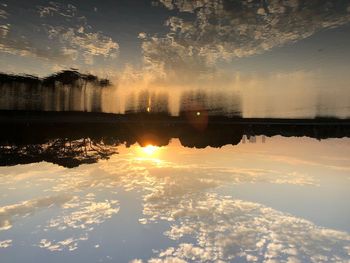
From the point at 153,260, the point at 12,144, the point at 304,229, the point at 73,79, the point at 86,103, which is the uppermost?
the point at 73,79

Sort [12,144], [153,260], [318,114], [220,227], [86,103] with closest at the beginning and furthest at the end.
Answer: [12,144] < [86,103] < [318,114] < [153,260] < [220,227]

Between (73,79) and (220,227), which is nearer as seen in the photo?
(73,79)

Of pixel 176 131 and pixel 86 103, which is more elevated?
pixel 86 103

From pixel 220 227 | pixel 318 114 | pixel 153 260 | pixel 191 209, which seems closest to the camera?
pixel 318 114

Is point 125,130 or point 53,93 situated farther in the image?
point 53,93

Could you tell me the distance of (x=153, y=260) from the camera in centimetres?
8631

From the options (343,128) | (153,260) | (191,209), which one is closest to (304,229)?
(191,209)

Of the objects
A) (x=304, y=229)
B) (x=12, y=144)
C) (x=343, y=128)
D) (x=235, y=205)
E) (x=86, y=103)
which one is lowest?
(x=304, y=229)

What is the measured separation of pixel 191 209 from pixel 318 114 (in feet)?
262

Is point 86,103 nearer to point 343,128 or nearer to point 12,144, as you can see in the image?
point 12,144

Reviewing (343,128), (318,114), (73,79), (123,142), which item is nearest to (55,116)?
(123,142)

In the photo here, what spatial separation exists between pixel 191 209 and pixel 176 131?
289 ft

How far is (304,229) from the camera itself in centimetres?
9462

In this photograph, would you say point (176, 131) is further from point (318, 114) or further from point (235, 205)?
point (235, 205)
